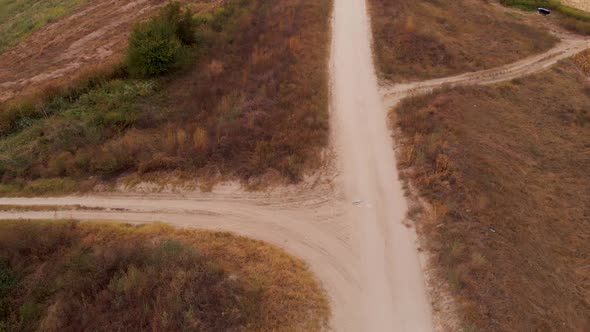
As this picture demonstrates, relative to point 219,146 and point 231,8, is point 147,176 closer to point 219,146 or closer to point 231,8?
point 219,146

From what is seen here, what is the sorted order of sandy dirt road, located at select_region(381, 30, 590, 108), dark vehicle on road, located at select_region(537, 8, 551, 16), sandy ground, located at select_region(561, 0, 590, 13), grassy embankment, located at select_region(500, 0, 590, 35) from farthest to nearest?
sandy ground, located at select_region(561, 0, 590, 13) < dark vehicle on road, located at select_region(537, 8, 551, 16) < grassy embankment, located at select_region(500, 0, 590, 35) < sandy dirt road, located at select_region(381, 30, 590, 108)

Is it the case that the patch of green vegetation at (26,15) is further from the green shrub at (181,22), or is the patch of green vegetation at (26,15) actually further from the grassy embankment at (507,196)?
the grassy embankment at (507,196)

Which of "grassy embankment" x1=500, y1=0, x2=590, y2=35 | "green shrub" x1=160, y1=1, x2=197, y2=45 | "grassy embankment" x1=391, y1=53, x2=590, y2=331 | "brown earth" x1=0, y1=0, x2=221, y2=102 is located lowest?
"grassy embankment" x1=391, y1=53, x2=590, y2=331

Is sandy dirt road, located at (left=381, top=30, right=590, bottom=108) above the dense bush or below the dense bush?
below

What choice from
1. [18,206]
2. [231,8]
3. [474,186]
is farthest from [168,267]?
[231,8]

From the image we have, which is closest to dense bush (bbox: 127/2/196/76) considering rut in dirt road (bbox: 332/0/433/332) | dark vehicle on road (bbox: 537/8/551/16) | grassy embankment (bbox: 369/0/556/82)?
rut in dirt road (bbox: 332/0/433/332)

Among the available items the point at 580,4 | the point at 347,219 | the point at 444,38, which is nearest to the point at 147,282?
the point at 347,219

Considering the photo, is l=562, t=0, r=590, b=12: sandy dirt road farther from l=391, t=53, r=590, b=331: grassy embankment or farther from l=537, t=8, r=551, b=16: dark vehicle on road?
l=391, t=53, r=590, b=331: grassy embankment
